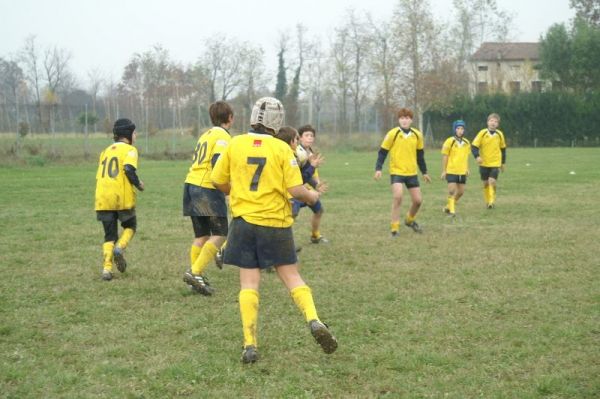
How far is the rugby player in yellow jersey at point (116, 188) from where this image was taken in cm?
766

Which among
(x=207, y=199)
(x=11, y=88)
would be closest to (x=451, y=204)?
(x=207, y=199)

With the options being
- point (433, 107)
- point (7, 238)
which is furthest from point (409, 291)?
point (433, 107)

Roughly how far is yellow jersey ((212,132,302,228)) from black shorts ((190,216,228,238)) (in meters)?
2.11

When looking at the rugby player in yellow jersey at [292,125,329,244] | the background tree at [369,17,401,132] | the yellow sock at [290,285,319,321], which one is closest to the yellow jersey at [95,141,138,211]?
the rugby player in yellow jersey at [292,125,329,244]

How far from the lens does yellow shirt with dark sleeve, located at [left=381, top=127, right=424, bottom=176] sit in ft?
35.6

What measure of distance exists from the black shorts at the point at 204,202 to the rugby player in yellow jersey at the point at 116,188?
82 cm

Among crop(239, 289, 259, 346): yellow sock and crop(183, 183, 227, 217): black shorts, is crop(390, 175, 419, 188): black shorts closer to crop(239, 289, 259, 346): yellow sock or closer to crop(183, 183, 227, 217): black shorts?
crop(183, 183, 227, 217): black shorts

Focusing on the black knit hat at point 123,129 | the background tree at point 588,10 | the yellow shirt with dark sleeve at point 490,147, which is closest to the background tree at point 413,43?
the background tree at point 588,10

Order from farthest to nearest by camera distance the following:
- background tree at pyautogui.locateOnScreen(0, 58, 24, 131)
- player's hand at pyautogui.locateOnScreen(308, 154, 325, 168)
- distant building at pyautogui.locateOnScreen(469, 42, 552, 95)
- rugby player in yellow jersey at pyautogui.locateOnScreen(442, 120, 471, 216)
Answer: distant building at pyautogui.locateOnScreen(469, 42, 552, 95), background tree at pyautogui.locateOnScreen(0, 58, 24, 131), rugby player in yellow jersey at pyautogui.locateOnScreen(442, 120, 471, 216), player's hand at pyautogui.locateOnScreen(308, 154, 325, 168)

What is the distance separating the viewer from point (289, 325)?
5.84m

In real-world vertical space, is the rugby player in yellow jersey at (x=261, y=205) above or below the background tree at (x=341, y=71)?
below

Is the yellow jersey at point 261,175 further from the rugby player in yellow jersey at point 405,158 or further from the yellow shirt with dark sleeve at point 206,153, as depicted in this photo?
the rugby player in yellow jersey at point 405,158

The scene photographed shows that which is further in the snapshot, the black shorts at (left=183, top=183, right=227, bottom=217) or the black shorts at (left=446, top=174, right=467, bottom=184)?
the black shorts at (left=446, top=174, right=467, bottom=184)

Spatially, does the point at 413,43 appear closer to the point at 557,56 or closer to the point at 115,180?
the point at 557,56
